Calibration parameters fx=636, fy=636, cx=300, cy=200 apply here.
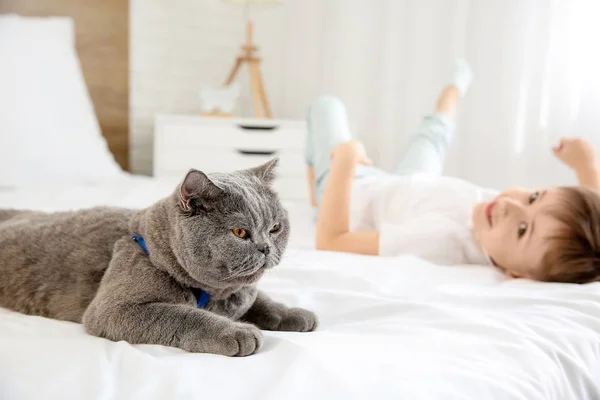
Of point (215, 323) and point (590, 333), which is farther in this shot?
point (590, 333)

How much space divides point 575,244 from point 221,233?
85 centimetres

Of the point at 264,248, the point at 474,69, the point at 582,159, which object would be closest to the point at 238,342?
the point at 264,248

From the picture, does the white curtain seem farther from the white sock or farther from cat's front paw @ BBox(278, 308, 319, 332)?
cat's front paw @ BBox(278, 308, 319, 332)

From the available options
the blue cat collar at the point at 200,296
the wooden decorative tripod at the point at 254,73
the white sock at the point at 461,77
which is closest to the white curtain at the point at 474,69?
the white sock at the point at 461,77

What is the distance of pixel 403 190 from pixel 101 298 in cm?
118

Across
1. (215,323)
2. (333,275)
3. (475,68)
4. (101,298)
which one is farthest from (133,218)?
(475,68)

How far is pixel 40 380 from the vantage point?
649 millimetres

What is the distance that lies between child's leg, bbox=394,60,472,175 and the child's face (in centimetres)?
71

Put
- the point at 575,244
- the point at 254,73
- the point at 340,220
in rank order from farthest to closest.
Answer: the point at 254,73, the point at 340,220, the point at 575,244

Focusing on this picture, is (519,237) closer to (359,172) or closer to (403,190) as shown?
(403,190)

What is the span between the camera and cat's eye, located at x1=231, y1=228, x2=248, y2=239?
80 cm

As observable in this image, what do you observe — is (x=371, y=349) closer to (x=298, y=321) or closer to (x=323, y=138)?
(x=298, y=321)

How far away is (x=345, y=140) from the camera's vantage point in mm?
2281

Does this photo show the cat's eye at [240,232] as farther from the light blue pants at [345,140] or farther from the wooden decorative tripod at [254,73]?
the wooden decorative tripod at [254,73]
